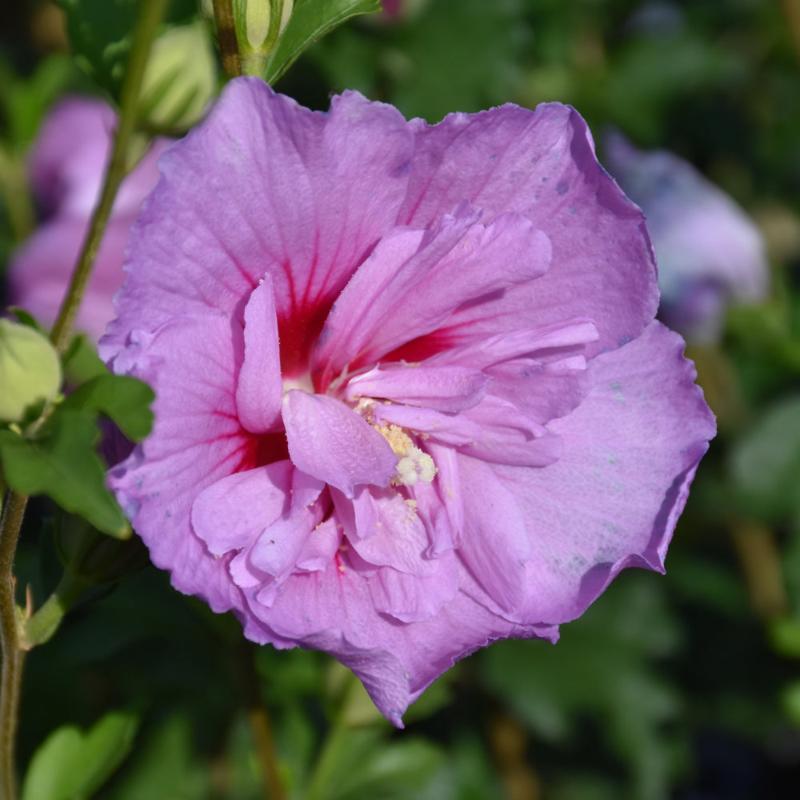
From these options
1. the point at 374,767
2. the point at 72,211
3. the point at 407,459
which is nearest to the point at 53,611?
the point at 407,459

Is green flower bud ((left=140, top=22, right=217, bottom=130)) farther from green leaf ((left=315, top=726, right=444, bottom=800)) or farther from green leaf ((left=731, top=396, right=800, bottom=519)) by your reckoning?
green leaf ((left=731, top=396, right=800, bottom=519))

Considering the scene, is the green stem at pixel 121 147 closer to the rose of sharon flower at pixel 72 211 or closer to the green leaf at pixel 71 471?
the green leaf at pixel 71 471

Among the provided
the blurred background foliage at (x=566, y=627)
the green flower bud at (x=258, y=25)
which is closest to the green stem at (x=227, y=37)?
the green flower bud at (x=258, y=25)

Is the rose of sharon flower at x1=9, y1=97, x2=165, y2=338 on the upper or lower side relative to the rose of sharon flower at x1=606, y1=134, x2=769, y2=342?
upper

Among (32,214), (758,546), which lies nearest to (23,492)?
(32,214)

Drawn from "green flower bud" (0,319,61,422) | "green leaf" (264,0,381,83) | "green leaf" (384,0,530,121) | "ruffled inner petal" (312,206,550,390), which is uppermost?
"green leaf" (264,0,381,83)

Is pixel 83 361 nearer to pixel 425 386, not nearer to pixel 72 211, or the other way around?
pixel 425 386

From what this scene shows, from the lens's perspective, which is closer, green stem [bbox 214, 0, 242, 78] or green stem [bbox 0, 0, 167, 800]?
green stem [bbox 0, 0, 167, 800]

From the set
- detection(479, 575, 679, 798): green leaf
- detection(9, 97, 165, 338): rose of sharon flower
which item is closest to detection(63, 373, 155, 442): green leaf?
detection(9, 97, 165, 338): rose of sharon flower
